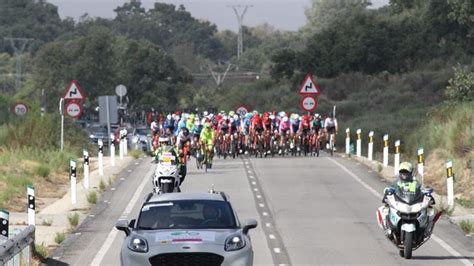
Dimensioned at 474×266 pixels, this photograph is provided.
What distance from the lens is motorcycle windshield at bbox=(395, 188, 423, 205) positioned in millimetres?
20766

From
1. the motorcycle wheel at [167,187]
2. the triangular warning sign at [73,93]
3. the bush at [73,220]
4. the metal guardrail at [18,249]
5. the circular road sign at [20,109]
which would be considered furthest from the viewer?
the circular road sign at [20,109]

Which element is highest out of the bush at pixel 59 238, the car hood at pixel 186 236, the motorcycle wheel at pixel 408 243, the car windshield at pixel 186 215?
the car windshield at pixel 186 215

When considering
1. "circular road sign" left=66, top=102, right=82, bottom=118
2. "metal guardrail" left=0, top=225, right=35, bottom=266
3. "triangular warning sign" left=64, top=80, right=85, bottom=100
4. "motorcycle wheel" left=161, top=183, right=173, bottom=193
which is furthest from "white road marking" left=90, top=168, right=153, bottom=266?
"circular road sign" left=66, top=102, right=82, bottom=118

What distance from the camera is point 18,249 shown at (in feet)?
56.8

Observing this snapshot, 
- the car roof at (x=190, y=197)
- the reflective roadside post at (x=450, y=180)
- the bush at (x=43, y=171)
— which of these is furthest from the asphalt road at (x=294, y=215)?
the car roof at (x=190, y=197)

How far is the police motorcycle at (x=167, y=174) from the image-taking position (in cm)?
2797

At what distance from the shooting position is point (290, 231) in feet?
81.8

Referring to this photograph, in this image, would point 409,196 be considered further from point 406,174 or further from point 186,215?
point 186,215

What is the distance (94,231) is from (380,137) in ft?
115

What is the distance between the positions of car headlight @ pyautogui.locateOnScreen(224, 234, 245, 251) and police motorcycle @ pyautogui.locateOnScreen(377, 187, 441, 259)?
4.49 meters

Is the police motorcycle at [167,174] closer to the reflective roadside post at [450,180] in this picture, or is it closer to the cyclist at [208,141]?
the reflective roadside post at [450,180]

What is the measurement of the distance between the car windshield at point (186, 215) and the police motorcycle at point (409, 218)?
387cm

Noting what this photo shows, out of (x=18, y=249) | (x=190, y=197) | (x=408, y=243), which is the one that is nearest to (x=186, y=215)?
(x=190, y=197)

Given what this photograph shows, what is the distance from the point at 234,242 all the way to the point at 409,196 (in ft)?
16.3
